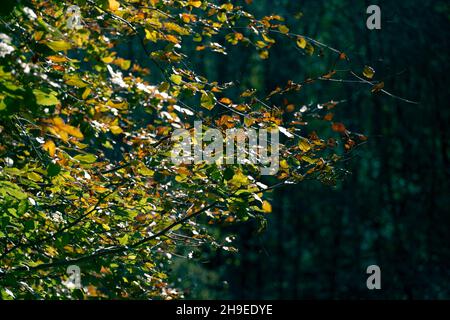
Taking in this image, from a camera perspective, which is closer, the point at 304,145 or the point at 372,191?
the point at 304,145

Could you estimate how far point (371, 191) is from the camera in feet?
35.2

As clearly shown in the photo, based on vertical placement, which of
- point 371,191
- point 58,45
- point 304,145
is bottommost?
point 304,145

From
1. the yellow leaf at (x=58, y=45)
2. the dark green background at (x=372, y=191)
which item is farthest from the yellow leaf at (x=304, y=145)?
the dark green background at (x=372, y=191)

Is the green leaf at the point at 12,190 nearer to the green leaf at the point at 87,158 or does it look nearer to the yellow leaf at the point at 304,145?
the green leaf at the point at 87,158

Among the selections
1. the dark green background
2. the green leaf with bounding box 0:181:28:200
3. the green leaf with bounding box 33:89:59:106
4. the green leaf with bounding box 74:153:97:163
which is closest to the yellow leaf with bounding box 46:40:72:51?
the green leaf with bounding box 33:89:59:106

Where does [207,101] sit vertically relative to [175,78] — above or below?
below

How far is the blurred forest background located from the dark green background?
16 mm

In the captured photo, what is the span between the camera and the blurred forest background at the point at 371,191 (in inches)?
415

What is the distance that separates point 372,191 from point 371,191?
0.05 ft

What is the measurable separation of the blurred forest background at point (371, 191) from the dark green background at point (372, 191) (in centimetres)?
2

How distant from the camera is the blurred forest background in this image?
10531 millimetres

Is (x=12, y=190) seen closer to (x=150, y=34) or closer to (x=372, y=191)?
(x=150, y=34)

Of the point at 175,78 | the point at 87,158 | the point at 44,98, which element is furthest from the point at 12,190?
the point at 175,78
